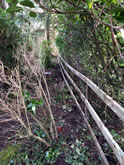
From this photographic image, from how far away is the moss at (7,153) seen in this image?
2.16m

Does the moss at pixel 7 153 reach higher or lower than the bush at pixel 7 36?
lower

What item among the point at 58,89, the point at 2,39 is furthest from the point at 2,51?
the point at 58,89

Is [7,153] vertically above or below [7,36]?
below

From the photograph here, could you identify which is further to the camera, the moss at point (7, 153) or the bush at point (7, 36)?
the bush at point (7, 36)

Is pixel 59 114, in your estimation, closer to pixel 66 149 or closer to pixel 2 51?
pixel 66 149

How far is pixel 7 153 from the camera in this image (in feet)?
7.50

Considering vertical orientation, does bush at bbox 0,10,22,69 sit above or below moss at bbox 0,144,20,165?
above

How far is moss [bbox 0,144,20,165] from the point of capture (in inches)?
85.0

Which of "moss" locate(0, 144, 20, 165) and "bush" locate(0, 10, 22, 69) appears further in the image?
"bush" locate(0, 10, 22, 69)

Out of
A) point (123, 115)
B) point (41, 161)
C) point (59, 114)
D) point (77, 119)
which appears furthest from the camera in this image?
point (59, 114)

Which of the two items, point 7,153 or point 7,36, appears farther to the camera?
point 7,36

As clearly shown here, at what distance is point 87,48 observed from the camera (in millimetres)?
2320

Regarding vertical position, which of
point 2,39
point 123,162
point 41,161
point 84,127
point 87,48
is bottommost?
point 41,161

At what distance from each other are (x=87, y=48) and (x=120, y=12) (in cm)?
175
